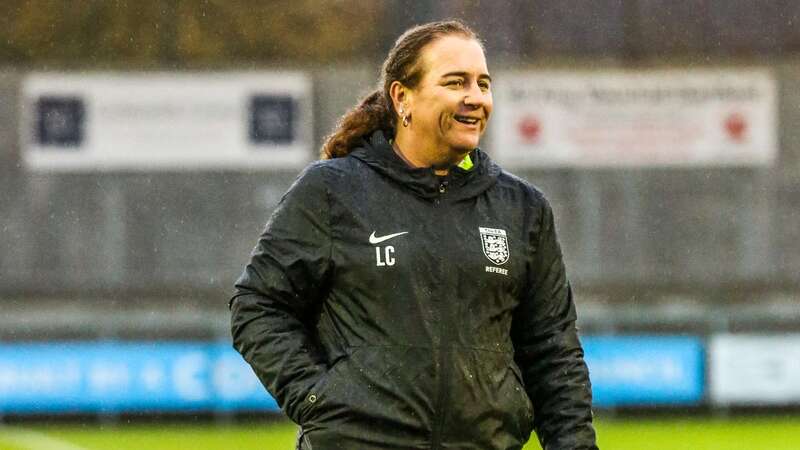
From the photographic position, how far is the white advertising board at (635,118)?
68.1ft

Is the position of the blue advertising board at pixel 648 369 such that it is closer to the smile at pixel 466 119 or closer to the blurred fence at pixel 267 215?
the blurred fence at pixel 267 215

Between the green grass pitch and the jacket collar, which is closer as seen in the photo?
the jacket collar

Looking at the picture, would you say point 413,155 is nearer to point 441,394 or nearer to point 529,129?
point 441,394

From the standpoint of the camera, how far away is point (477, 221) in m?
3.86

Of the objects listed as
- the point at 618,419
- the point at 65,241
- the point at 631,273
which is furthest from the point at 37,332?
the point at 631,273

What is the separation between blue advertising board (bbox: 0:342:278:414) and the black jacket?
11903 mm

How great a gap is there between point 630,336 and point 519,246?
12765 mm

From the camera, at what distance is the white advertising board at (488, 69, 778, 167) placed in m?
20.8

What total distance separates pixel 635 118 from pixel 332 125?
389 centimetres

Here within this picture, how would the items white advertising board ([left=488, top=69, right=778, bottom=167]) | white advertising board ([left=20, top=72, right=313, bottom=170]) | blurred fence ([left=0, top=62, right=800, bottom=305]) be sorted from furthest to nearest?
1. white advertising board ([left=20, top=72, right=313, bottom=170])
2. white advertising board ([left=488, top=69, right=778, bottom=167])
3. blurred fence ([left=0, top=62, right=800, bottom=305])

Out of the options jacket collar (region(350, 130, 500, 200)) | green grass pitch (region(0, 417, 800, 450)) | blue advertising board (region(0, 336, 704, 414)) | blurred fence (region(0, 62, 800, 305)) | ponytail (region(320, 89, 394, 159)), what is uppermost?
ponytail (region(320, 89, 394, 159))

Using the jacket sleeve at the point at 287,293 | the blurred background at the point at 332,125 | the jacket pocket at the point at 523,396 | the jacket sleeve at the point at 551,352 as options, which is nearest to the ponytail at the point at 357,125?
the jacket sleeve at the point at 287,293

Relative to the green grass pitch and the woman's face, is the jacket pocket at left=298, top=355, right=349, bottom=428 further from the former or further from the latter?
the green grass pitch

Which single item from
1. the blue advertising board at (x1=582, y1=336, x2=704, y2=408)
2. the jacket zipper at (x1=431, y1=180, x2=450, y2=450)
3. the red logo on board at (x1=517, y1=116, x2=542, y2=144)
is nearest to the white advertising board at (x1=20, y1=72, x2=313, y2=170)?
the red logo on board at (x1=517, y1=116, x2=542, y2=144)
